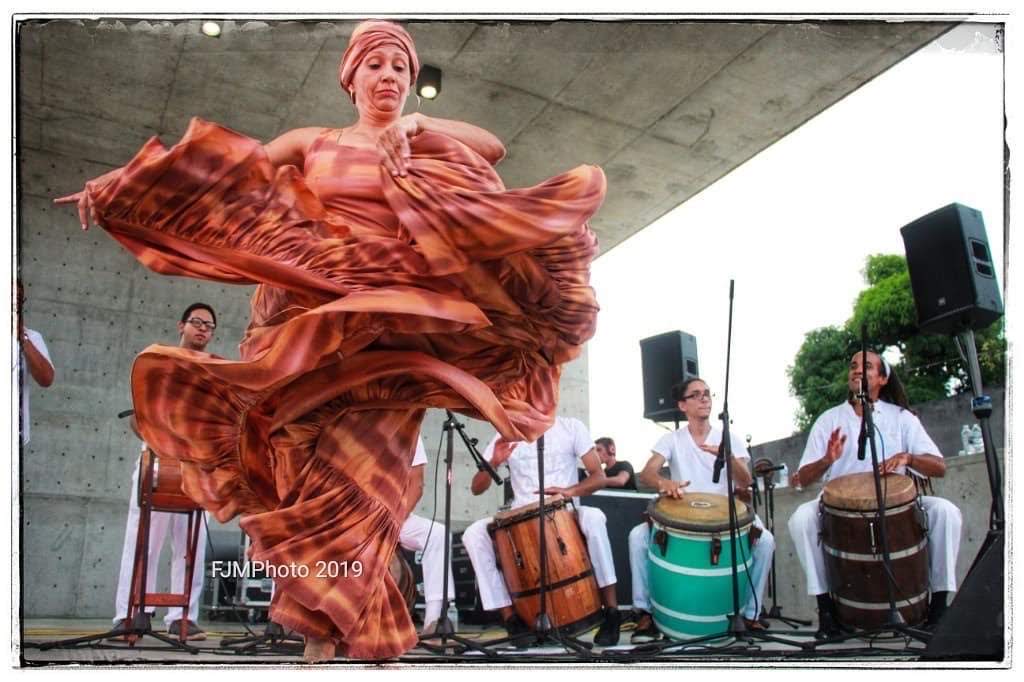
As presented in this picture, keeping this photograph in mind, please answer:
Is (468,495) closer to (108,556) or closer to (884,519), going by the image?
(108,556)

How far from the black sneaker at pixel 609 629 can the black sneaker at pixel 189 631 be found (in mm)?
1856

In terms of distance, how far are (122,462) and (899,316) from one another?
14.0 ft

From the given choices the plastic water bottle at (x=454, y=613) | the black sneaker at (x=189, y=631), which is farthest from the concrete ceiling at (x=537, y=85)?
the plastic water bottle at (x=454, y=613)

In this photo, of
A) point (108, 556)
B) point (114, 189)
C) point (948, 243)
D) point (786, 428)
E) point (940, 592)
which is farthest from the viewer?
point (108, 556)

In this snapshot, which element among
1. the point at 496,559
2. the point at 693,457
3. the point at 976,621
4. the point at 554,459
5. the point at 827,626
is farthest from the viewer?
the point at 554,459

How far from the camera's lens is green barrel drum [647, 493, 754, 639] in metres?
3.99

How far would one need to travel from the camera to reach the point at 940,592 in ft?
12.1

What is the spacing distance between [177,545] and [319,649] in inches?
121

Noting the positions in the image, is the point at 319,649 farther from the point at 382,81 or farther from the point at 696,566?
the point at 696,566

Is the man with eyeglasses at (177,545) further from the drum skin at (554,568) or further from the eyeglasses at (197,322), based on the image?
the drum skin at (554,568)

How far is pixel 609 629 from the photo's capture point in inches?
165

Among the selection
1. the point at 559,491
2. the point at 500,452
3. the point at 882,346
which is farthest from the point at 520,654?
the point at 882,346
